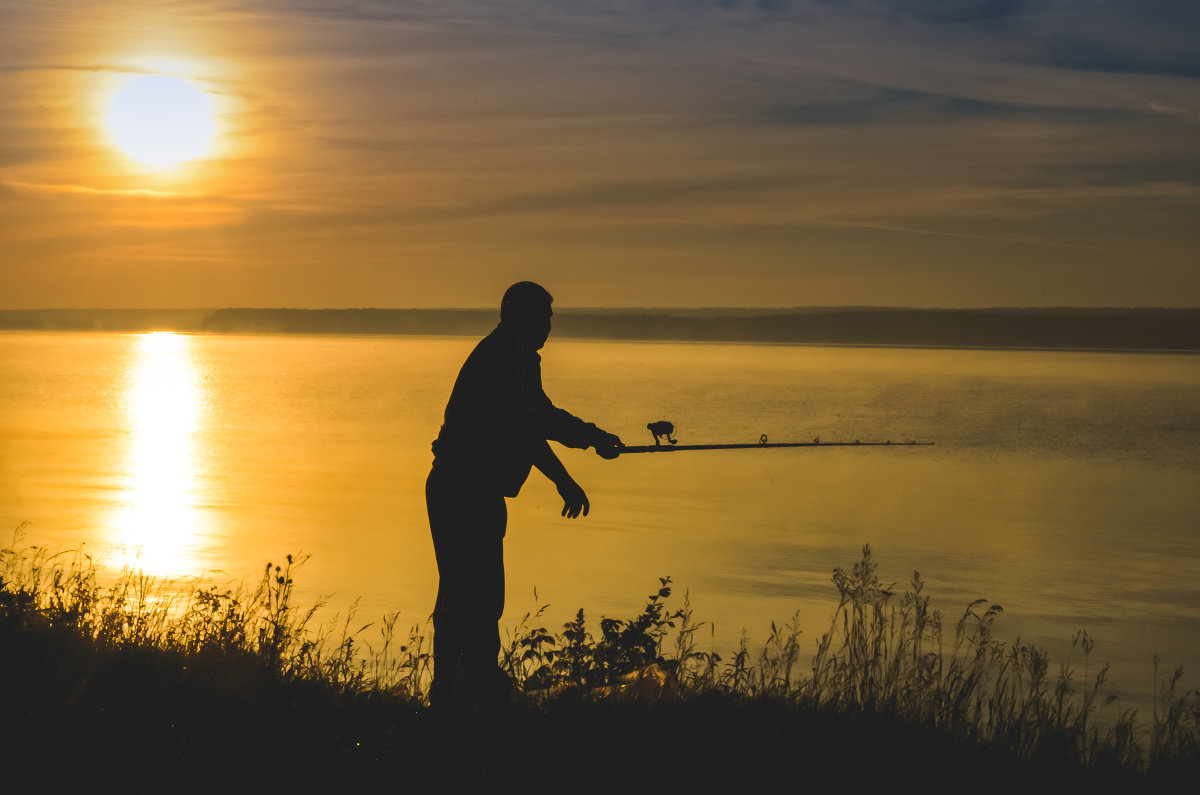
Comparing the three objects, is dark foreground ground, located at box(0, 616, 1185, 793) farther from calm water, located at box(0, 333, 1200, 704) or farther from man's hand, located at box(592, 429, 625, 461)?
calm water, located at box(0, 333, 1200, 704)

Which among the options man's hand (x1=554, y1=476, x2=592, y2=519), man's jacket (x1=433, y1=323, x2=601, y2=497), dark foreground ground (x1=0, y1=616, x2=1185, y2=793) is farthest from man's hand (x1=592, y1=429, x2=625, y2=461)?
dark foreground ground (x1=0, y1=616, x2=1185, y2=793)

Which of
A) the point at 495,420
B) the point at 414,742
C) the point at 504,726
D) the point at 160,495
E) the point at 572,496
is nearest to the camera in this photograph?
the point at 414,742

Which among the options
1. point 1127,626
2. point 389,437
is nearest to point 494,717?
point 1127,626

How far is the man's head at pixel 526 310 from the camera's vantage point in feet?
19.5

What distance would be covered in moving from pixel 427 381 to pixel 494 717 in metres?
73.7

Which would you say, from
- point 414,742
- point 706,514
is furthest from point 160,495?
point 414,742

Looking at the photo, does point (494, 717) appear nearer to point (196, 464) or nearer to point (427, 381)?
point (196, 464)

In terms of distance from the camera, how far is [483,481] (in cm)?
582

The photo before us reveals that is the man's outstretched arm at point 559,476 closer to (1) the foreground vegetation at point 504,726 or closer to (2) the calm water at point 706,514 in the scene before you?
(1) the foreground vegetation at point 504,726

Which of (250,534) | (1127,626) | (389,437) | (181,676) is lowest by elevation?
(181,676)

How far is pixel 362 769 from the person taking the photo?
4.86m

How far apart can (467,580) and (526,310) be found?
4.39ft

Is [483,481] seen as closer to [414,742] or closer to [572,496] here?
[572,496]

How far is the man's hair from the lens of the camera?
5.95 metres
